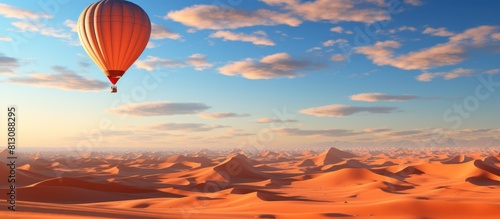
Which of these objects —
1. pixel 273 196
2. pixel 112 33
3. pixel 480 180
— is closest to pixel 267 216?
pixel 112 33

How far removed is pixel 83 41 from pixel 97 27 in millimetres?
Answer: 1426

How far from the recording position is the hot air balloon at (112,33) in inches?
976

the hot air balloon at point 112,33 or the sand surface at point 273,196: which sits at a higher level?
the hot air balloon at point 112,33

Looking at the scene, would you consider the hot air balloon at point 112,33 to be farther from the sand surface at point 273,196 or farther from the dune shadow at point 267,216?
the dune shadow at point 267,216

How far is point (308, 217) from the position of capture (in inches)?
795

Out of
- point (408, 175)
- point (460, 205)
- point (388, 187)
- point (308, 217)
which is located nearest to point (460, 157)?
point (408, 175)

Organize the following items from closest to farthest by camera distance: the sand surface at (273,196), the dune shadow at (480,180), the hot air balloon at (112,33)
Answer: the sand surface at (273,196) < the hot air balloon at (112,33) < the dune shadow at (480,180)

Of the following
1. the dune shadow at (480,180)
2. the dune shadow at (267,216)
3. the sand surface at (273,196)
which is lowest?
the dune shadow at (480,180)

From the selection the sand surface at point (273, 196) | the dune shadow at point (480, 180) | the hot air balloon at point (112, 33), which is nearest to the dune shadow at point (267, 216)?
the sand surface at point (273, 196)

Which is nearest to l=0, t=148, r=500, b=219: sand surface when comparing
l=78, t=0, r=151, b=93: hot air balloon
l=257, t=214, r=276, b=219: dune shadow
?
l=257, t=214, r=276, b=219: dune shadow

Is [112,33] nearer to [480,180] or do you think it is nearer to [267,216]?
[267,216]

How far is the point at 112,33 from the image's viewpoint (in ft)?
81.5

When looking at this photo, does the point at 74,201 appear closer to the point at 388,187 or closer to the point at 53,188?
the point at 53,188

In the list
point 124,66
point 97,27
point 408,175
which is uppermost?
point 97,27
